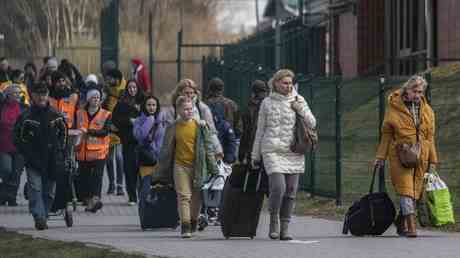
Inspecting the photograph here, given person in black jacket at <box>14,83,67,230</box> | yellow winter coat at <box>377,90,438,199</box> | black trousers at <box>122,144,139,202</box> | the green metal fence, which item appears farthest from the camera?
black trousers at <box>122,144,139,202</box>

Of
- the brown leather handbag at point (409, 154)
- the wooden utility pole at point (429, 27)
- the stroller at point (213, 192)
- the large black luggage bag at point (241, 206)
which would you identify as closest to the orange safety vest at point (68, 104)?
the stroller at point (213, 192)

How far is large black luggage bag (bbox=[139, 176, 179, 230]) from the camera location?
1748cm

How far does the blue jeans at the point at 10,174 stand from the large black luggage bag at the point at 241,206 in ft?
19.3

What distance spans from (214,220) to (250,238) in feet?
7.14

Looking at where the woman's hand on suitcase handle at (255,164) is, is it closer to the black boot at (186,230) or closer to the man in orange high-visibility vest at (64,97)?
the black boot at (186,230)

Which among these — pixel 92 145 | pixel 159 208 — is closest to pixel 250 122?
pixel 159 208

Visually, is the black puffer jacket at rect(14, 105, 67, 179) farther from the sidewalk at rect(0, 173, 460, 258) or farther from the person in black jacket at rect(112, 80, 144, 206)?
the person in black jacket at rect(112, 80, 144, 206)

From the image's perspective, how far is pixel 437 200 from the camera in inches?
649

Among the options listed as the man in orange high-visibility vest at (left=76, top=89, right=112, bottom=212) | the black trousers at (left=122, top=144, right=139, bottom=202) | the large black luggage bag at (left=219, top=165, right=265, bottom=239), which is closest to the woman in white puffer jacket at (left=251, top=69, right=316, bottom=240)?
the large black luggage bag at (left=219, top=165, right=265, bottom=239)

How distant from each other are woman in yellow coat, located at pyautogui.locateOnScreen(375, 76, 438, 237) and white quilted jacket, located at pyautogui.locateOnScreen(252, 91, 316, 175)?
966 mm

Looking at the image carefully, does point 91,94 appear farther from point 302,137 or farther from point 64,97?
point 302,137

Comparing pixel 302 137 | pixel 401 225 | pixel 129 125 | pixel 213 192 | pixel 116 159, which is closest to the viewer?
pixel 302 137

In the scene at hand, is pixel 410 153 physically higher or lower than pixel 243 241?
higher

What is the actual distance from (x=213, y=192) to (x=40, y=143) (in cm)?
199
